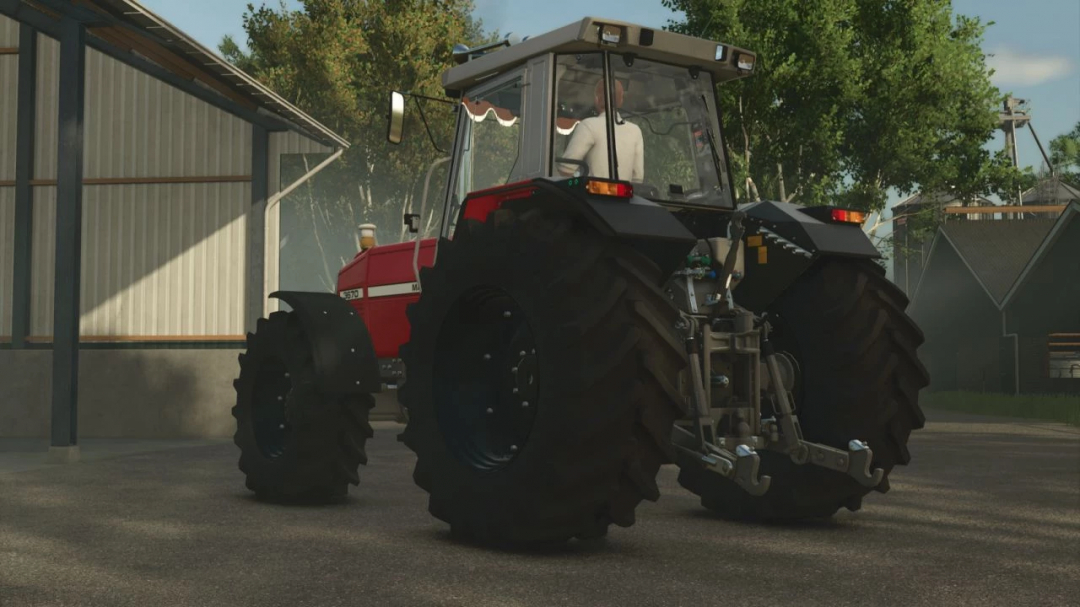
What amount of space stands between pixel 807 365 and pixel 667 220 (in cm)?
173

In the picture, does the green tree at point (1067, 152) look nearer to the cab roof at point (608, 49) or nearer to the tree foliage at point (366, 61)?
the tree foliage at point (366, 61)

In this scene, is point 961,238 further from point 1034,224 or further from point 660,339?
point 660,339

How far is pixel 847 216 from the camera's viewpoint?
715 centimetres

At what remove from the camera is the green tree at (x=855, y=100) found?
2492cm

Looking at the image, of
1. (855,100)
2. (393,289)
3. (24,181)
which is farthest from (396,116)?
(855,100)

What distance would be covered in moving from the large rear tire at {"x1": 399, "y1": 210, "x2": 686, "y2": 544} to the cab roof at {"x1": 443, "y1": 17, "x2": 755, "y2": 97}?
1.20 metres

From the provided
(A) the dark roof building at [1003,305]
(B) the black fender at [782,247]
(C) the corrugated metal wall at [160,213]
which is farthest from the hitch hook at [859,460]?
(A) the dark roof building at [1003,305]

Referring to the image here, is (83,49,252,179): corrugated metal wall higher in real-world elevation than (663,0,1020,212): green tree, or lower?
lower

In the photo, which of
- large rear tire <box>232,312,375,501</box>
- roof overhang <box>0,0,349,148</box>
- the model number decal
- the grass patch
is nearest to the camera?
large rear tire <box>232,312,375,501</box>

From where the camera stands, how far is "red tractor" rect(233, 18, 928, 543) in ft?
18.1

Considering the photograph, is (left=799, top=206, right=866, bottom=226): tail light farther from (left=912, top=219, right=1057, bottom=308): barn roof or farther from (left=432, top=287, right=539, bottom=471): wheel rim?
(left=912, top=219, right=1057, bottom=308): barn roof

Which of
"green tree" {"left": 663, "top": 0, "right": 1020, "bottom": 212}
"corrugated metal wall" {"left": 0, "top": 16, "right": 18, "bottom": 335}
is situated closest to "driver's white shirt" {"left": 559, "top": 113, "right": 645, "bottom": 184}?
"corrugated metal wall" {"left": 0, "top": 16, "right": 18, "bottom": 335}

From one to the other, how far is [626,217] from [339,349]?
2899 millimetres

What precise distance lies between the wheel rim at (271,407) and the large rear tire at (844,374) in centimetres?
336
